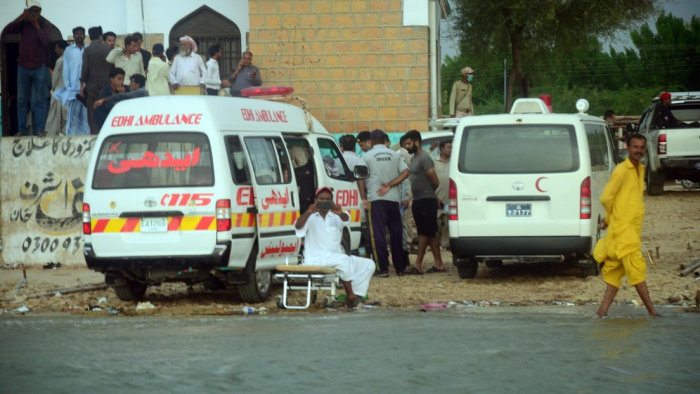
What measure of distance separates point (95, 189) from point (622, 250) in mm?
5275

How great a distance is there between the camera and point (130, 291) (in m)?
12.7

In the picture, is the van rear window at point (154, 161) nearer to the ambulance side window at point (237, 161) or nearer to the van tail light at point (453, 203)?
the ambulance side window at point (237, 161)

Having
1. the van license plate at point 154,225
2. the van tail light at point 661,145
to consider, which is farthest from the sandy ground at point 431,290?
the van tail light at point 661,145

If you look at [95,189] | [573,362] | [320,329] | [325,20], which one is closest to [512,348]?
[573,362]

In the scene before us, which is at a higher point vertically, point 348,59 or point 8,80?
point 348,59

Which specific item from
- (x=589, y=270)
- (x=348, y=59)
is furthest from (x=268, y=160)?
(x=348, y=59)

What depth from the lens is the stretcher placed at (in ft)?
39.1

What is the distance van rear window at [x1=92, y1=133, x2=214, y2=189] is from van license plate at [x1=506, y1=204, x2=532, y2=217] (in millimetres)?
3833

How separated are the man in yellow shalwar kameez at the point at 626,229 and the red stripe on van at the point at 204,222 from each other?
3842 mm

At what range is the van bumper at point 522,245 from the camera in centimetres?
1365

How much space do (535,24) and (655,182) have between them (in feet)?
17.8

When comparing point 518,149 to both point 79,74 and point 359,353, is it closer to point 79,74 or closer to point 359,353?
point 359,353

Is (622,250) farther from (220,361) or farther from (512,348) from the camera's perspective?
(220,361)

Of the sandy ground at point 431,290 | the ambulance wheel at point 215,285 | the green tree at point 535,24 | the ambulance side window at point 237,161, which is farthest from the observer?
the green tree at point 535,24
